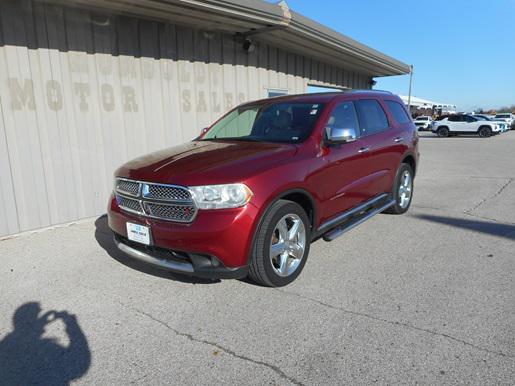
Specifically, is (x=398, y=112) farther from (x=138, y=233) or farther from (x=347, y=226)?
(x=138, y=233)

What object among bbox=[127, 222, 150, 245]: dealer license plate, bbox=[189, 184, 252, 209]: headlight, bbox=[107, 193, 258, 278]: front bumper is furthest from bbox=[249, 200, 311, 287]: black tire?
bbox=[127, 222, 150, 245]: dealer license plate

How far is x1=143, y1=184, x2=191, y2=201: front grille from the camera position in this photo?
321cm

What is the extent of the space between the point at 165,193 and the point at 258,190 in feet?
2.61

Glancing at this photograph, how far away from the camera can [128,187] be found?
3701 millimetres

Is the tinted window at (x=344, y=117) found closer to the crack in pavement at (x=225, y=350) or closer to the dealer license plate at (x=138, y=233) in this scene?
the dealer license plate at (x=138, y=233)

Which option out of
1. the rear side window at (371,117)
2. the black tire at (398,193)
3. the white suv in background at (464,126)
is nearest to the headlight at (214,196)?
the rear side window at (371,117)

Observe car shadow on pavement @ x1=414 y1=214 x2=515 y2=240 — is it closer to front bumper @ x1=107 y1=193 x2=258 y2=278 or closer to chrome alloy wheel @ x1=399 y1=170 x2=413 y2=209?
chrome alloy wheel @ x1=399 y1=170 x2=413 y2=209

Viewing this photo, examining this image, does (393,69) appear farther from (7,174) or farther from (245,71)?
(7,174)

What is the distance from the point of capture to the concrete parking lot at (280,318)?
2.54 m

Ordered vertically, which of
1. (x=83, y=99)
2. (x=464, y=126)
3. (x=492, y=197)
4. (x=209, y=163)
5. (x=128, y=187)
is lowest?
(x=492, y=197)

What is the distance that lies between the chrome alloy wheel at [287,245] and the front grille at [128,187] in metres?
1.32

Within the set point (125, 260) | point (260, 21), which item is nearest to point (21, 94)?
point (125, 260)

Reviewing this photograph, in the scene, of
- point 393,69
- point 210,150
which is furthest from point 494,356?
point 393,69

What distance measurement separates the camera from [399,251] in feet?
14.9
